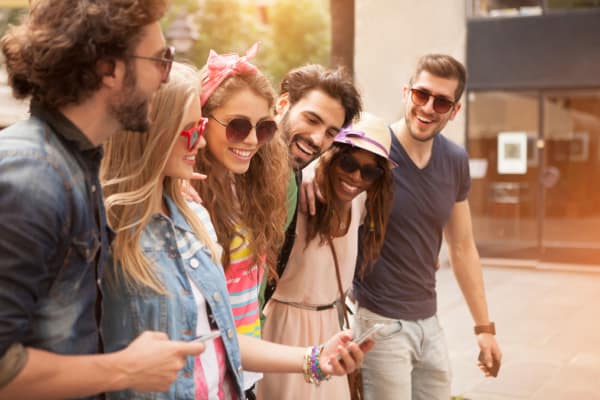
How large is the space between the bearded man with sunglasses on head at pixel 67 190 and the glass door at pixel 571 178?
1259 centimetres

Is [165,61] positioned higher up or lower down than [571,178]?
higher up

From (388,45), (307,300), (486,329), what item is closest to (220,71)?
(307,300)

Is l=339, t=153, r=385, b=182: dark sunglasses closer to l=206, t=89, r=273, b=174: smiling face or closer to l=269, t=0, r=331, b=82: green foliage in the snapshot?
l=206, t=89, r=273, b=174: smiling face

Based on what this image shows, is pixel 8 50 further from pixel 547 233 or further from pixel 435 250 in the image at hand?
pixel 547 233

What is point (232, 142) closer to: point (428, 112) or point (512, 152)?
point (428, 112)

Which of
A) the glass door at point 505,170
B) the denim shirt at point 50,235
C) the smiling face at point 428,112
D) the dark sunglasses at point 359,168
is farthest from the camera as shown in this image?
the glass door at point 505,170

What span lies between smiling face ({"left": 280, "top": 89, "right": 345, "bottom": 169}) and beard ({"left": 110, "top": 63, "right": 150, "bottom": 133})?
59.8 inches

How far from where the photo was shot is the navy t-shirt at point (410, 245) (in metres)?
3.56

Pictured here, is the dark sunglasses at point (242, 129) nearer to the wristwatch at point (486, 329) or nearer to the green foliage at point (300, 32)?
the wristwatch at point (486, 329)

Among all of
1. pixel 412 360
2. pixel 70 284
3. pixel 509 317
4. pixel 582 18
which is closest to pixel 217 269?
pixel 70 284

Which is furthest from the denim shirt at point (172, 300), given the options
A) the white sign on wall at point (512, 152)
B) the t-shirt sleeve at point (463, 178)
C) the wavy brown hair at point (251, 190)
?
the white sign on wall at point (512, 152)

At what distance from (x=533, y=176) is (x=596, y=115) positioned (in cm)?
148

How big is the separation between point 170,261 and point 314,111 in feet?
4.34

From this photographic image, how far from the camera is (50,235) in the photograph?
1.42m
